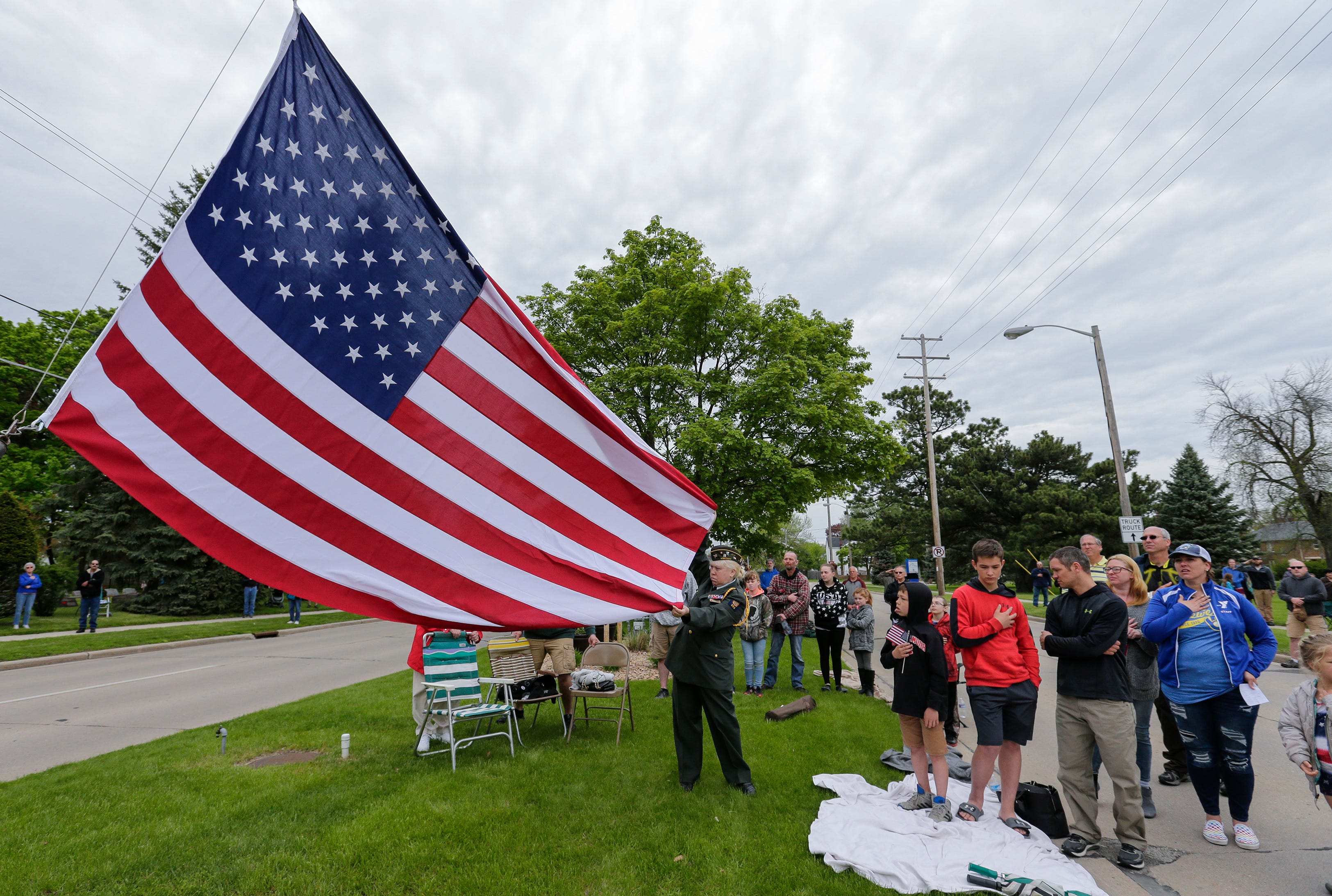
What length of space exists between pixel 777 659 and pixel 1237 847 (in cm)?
653

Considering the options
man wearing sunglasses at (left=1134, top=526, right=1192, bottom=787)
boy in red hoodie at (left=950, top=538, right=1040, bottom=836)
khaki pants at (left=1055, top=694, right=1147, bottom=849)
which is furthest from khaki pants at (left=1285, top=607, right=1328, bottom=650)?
boy in red hoodie at (left=950, top=538, right=1040, bottom=836)

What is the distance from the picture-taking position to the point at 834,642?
34.1ft

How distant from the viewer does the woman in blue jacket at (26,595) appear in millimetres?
17375

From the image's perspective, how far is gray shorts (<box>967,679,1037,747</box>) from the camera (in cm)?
494

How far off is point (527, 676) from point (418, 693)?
1400 millimetres

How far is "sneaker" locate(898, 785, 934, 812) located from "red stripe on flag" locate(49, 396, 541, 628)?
4.17 m

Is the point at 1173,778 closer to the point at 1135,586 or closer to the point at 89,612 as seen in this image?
the point at 1135,586

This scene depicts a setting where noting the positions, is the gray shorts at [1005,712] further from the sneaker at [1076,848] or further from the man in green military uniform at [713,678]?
the man in green military uniform at [713,678]

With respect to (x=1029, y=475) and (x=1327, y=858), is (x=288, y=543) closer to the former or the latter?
(x=1327, y=858)

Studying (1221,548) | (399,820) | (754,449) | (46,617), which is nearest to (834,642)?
(754,449)

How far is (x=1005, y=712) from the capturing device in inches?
198

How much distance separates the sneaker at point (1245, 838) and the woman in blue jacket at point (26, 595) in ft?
81.5

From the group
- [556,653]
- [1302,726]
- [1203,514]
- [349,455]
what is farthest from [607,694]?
[1203,514]

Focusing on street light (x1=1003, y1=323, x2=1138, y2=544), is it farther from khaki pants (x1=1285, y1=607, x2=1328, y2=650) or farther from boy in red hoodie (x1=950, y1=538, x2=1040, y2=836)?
boy in red hoodie (x1=950, y1=538, x2=1040, y2=836)
